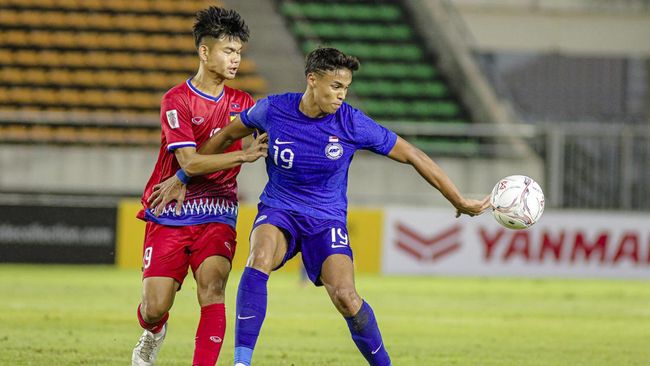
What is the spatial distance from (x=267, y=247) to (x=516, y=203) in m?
1.53

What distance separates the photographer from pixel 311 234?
→ 7.07m

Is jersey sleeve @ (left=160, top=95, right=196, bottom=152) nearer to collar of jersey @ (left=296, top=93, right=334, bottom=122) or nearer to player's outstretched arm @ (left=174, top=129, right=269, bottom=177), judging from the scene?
player's outstretched arm @ (left=174, top=129, right=269, bottom=177)

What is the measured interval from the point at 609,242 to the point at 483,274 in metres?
2.03

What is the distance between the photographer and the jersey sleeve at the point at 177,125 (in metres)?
7.12

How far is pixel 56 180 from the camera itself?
18547mm

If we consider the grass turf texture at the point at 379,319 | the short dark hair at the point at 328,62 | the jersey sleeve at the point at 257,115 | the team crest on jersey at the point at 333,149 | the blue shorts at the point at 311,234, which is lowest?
the grass turf texture at the point at 379,319

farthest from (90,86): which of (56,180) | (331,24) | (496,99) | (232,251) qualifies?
(232,251)

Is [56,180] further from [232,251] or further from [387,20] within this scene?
[232,251]

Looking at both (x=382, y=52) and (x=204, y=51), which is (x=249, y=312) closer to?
(x=204, y=51)

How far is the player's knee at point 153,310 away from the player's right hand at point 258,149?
1025 millimetres

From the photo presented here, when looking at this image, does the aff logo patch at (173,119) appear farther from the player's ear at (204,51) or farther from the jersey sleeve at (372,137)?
the jersey sleeve at (372,137)

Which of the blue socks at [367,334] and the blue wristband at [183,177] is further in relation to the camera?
the blue wristband at [183,177]

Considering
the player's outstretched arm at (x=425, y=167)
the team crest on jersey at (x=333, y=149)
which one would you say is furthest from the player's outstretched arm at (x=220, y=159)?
the player's outstretched arm at (x=425, y=167)

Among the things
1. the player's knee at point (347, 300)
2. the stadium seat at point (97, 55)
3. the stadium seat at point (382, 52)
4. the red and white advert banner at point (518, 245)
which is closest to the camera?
the player's knee at point (347, 300)
